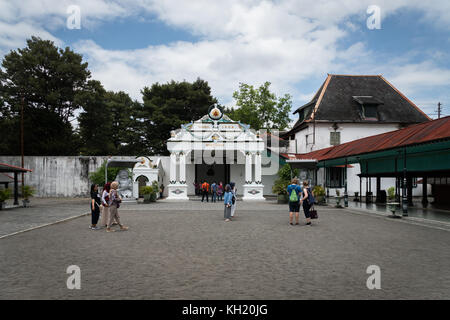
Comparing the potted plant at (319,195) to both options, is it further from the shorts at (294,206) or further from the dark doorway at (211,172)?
the dark doorway at (211,172)

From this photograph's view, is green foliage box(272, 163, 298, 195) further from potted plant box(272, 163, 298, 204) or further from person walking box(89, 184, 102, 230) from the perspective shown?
person walking box(89, 184, 102, 230)

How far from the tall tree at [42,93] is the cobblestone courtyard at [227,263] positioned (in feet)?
93.1

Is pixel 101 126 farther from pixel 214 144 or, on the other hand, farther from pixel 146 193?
pixel 146 193

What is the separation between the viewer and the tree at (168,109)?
4216 centimetres

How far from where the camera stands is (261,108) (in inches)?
1740

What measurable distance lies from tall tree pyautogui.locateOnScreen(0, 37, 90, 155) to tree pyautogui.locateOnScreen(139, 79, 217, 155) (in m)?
8.13

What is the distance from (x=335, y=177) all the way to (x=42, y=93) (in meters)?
30.0

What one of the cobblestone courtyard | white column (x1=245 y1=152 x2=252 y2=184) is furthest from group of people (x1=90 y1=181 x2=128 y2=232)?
white column (x1=245 y1=152 x2=252 y2=184)

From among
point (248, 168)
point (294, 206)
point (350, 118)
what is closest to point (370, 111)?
point (350, 118)

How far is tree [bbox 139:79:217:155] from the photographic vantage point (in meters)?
42.2

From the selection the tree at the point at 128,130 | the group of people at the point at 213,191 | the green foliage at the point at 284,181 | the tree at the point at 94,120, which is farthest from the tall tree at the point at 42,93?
the green foliage at the point at 284,181

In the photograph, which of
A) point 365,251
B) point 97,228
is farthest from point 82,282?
point 97,228

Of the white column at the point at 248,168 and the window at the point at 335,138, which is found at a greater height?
the window at the point at 335,138
